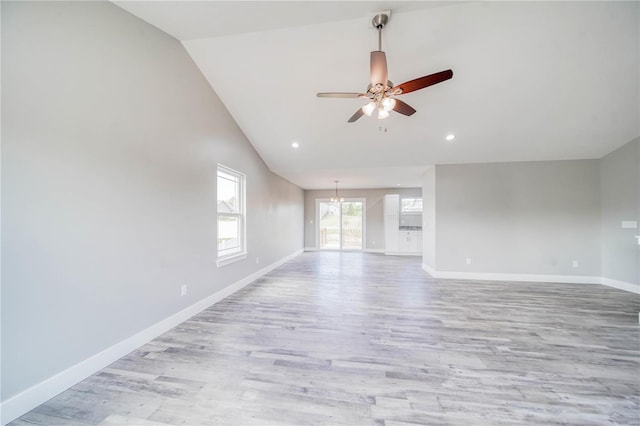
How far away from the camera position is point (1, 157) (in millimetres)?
1430

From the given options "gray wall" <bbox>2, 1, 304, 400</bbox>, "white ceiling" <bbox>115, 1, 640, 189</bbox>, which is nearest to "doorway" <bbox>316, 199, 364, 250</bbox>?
"white ceiling" <bbox>115, 1, 640, 189</bbox>

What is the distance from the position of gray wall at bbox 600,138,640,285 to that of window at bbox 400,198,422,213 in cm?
436

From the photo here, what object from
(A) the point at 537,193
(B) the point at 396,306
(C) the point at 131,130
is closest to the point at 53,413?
(C) the point at 131,130

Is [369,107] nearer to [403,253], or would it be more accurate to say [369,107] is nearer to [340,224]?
[403,253]

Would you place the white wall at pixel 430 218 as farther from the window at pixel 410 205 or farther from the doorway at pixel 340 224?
the doorway at pixel 340 224

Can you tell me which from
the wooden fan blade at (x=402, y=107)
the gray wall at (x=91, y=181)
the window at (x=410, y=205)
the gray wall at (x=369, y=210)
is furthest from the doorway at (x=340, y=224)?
the wooden fan blade at (x=402, y=107)

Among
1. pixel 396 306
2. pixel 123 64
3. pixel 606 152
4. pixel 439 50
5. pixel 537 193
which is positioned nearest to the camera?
pixel 123 64

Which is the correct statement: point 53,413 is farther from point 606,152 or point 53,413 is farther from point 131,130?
point 606,152

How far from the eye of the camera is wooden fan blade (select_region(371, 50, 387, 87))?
78.7 inches

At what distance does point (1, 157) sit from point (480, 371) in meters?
3.65

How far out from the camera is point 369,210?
8945 millimetres

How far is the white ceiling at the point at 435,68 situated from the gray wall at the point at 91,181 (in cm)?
51

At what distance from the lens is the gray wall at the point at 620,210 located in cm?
407

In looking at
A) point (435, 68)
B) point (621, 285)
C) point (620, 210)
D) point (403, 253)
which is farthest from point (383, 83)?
point (403, 253)
